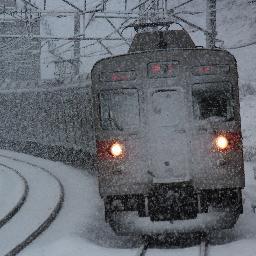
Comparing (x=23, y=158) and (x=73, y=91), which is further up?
(x=73, y=91)

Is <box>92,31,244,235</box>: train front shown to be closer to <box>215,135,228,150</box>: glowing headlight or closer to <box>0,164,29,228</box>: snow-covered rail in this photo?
<box>215,135,228,150</box>: glowing headlight

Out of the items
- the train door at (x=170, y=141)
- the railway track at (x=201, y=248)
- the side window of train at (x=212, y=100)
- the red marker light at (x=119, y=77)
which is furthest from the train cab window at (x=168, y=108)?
the railway track at (x=201, y=248)

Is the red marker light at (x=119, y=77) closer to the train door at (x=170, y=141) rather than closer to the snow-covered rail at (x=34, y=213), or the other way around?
the train door at (x=170, y=141)

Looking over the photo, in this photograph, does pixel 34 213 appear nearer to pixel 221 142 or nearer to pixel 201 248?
pixel 201 248

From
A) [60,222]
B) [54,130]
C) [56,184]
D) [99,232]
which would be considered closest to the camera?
[99,232]

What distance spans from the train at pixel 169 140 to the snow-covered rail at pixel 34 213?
5.36 ft

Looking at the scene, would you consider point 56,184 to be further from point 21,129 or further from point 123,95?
point 21,129

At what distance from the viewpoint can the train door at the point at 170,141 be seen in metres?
8.23

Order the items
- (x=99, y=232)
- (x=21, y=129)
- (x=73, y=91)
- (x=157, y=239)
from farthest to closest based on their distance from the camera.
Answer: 1. (x=21, y=129)
2. (x=73, y=91)
3. (x=99, y=232)
4. (x=157, y=239)

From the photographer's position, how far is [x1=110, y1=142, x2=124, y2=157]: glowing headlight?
8.45 m

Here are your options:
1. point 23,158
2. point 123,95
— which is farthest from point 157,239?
point 23,158

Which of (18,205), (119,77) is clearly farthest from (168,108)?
(18,205)

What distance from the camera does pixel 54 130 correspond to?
21.9 meters

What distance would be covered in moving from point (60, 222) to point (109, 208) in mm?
2494
